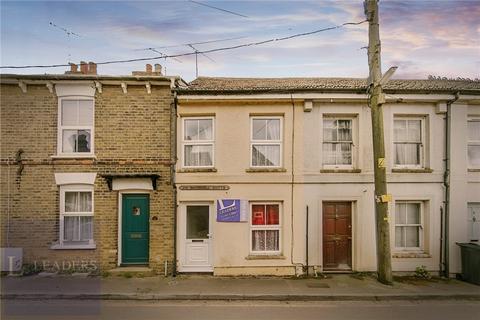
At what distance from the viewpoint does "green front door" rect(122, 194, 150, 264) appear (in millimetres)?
11086

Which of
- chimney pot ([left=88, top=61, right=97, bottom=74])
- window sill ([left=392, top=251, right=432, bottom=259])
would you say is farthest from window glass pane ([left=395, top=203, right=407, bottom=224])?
chimney pot ([left=88, top=61, right=97, bottom=74])

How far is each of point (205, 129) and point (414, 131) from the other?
6.82 metres

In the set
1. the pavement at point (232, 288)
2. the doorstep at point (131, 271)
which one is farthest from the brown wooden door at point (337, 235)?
the doorstep at point (131, 271)

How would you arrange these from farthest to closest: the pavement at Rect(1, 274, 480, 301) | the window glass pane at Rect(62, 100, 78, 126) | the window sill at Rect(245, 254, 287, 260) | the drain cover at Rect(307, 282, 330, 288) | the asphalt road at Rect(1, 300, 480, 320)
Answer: the window glass pane at Rect(62, 100, 78, 126) → the window sill at Rect(245, 254, 287, 260) → the drain cover at Rect(307, 282, 330, 288) → the pavement at Rect(1, 274, 480, 301) → the asphalt road at Rect(1, 300, 480, 320)

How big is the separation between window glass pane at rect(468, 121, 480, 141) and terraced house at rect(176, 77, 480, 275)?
0.95ft

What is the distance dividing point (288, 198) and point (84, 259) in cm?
667

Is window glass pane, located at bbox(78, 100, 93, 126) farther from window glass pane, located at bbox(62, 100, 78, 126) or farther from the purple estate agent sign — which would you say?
the purple estate agent sign

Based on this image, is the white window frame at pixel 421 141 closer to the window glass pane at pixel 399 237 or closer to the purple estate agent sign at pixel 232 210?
the window glass pane at pixel 399 237

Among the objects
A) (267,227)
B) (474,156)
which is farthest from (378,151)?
(474,156)

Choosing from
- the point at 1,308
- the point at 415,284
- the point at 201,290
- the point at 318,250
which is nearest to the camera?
the point at 1,308

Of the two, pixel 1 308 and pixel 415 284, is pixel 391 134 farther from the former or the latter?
pixel 1 308

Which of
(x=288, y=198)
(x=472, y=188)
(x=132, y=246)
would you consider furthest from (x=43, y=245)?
(x=472, y=188)

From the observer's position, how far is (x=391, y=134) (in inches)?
442

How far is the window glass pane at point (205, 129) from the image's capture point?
1137cm
